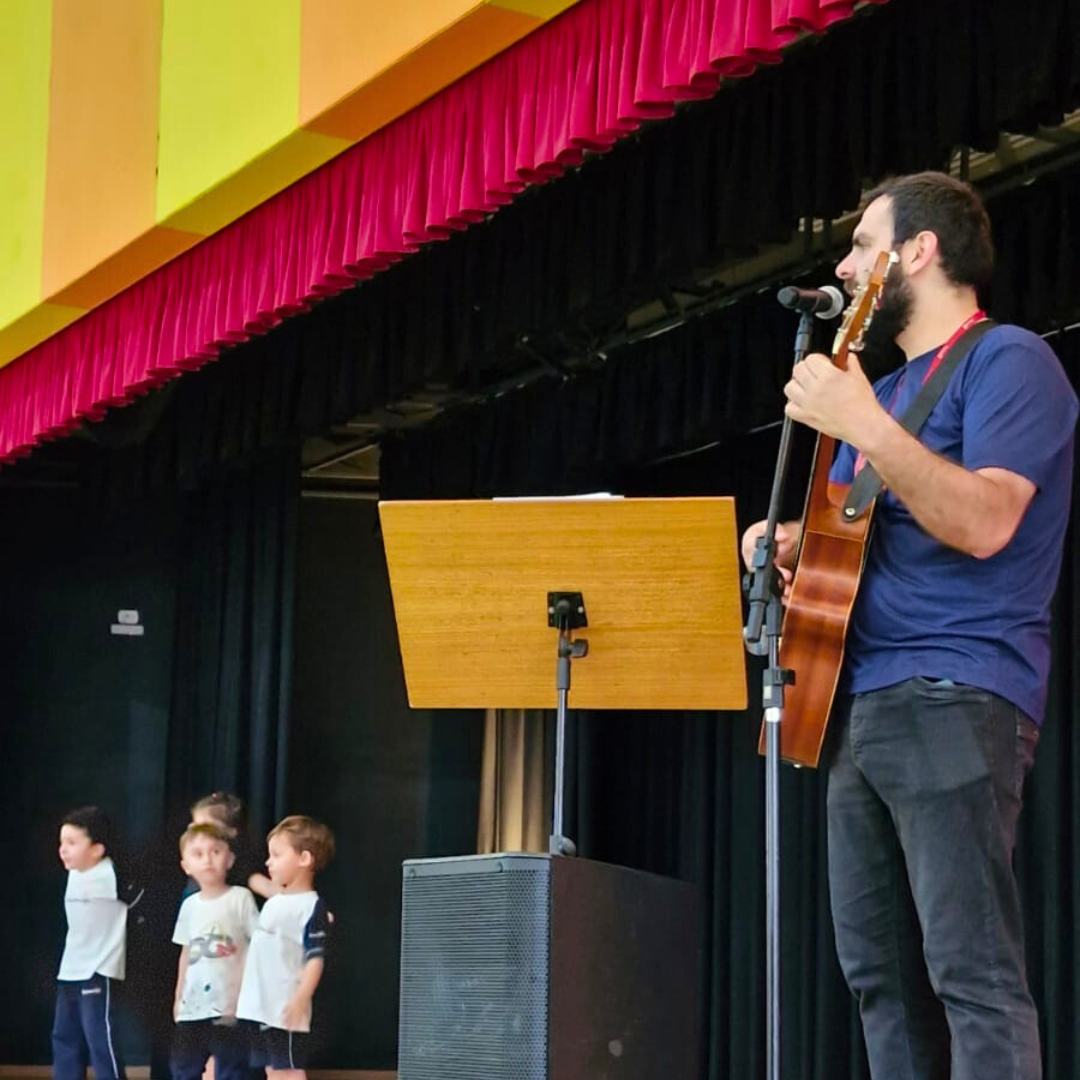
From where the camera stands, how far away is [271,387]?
Answer: 6.81 m

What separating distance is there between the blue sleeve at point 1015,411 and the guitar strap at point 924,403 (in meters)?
0.03

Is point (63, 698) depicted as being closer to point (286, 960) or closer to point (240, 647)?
point (240, 647)

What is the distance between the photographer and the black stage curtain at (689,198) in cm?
397

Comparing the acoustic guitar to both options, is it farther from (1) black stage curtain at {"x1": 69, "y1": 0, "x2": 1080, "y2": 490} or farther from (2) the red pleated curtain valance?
(1) black stage curtain at {"x1": 69, "y1": 0, "x2": 1080, "y2": 490}

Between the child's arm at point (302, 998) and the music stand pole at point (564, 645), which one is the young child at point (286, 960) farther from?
the music stand pole at point (564, 645)

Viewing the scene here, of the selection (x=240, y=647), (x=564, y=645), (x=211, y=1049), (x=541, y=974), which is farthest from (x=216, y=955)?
(x=541, y=974)

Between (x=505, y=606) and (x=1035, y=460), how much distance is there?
1.12 metres

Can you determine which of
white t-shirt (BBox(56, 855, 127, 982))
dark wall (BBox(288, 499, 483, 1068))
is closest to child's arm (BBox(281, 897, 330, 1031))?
white t-shirt (BBox(56, 855, 127, 982))

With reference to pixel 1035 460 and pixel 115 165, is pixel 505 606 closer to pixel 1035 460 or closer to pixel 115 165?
pixel 1035 460

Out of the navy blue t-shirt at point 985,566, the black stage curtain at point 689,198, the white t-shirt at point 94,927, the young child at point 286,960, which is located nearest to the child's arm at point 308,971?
the young child at point 286,960

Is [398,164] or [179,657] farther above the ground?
[398,164]

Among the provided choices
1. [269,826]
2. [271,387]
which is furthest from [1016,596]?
[269,826]

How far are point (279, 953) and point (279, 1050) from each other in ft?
1.13

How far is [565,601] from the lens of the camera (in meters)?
3.02
